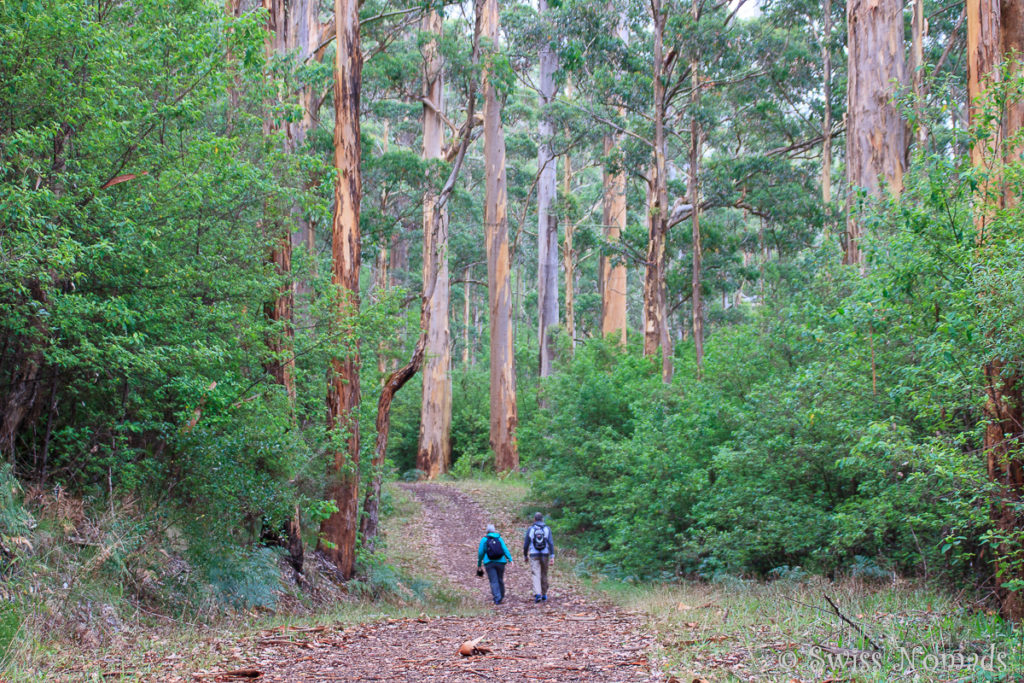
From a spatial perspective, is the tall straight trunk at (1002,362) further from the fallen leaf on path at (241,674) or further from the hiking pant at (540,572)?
the hiking pant at (540,572)

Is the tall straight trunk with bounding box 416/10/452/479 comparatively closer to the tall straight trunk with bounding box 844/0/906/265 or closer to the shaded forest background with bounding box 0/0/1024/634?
the shaded forest background with bounding box 0/0/1024/634

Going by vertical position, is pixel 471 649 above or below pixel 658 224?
below

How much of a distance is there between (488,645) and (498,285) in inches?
680

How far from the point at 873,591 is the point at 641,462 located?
5.50 meters

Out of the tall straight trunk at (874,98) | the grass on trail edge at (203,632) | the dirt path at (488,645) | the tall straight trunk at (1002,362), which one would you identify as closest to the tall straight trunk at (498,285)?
the grass on trail edge at (203,632)

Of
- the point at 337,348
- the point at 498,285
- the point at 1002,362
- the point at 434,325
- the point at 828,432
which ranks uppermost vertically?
the point at 498,285

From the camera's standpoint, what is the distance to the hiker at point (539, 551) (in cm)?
1265

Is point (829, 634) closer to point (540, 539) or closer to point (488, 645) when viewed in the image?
point (488, 645)

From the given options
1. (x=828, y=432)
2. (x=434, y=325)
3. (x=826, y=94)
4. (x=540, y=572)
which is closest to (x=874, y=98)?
(x=828, y=432)

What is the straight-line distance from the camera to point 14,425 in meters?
8.21

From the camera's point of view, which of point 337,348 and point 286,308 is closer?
point 337,348

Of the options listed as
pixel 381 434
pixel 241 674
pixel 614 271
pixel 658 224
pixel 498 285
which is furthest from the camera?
pixel 614 271

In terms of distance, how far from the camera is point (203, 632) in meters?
8.07

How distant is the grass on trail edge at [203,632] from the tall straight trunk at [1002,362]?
6345 millimetres
